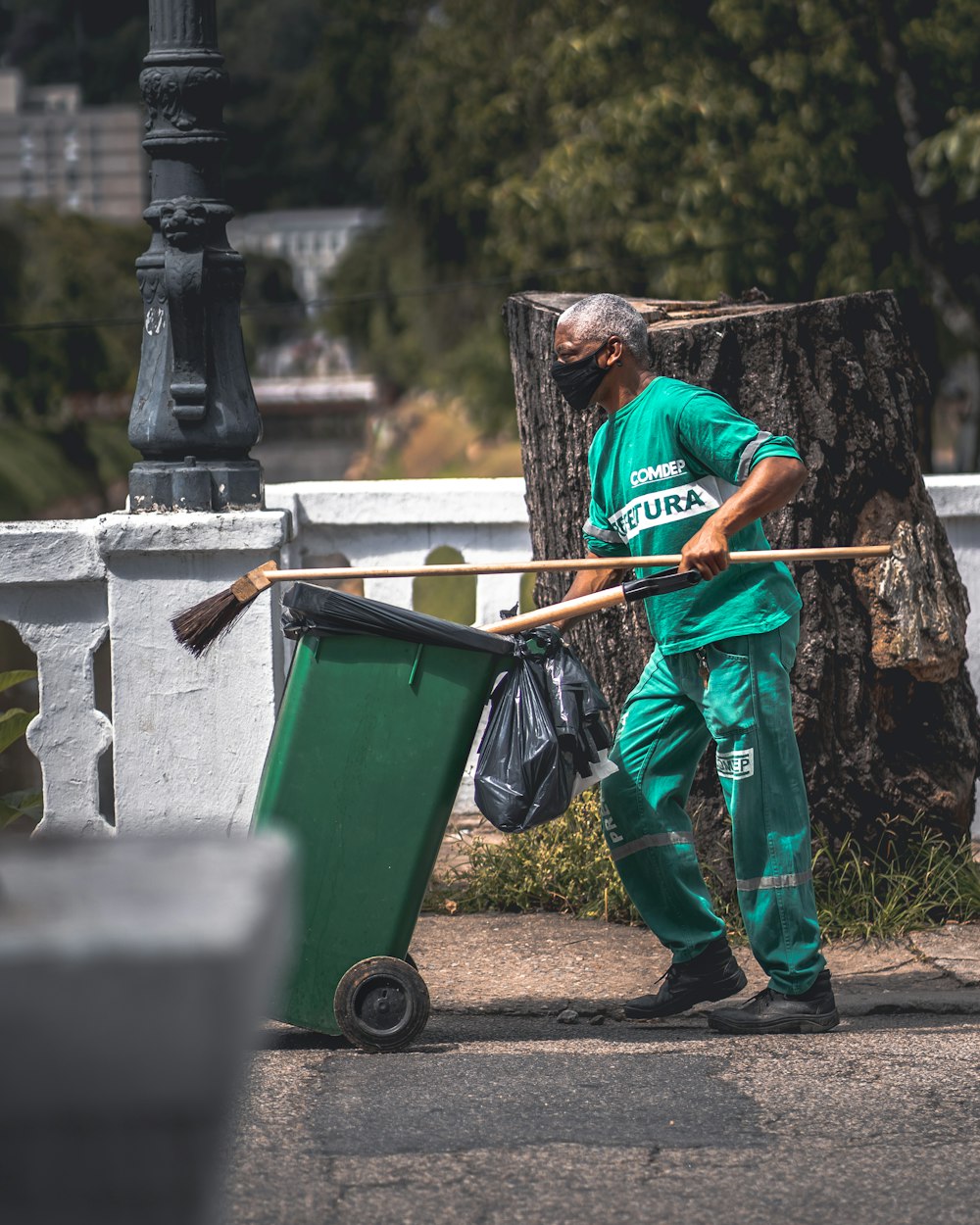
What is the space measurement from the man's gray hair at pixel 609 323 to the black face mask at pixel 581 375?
4cm

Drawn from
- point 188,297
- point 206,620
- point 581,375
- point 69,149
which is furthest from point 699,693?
point 69,149

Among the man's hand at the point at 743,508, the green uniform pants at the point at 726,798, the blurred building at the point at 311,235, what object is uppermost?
the blurred building at the point at 311,235

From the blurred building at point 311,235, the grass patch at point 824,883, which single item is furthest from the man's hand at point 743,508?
the blurred building at point 311,235

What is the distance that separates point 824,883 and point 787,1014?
0.91 metres

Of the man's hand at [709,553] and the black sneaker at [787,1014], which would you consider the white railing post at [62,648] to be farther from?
the black sneaker at [787,1014]

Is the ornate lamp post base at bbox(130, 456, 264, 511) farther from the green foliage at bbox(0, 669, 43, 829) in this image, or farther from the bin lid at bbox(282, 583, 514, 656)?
the bin lid at bbox(282, 583, 514, 656)

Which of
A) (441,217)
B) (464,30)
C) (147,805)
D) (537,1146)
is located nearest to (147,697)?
(147,805)

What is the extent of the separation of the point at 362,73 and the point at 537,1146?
107ft

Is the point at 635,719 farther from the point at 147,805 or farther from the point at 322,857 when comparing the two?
the point at 147,805

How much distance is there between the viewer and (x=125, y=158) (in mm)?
136125

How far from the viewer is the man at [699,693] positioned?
13.3 ft

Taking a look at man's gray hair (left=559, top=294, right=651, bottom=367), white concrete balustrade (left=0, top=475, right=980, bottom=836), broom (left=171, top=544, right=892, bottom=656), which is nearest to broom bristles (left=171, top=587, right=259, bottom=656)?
broom (left=171, top=544, right=892, bottom=656)

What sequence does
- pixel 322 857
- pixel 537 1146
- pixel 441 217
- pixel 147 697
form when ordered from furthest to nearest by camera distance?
pixel 441 217 < pixel 147 697 < pixel 322 857 < pixel 537 1146

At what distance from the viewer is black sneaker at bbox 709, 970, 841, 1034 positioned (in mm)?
4113
